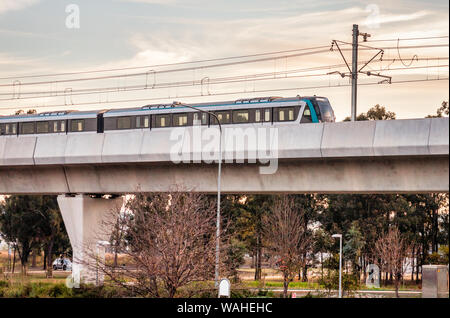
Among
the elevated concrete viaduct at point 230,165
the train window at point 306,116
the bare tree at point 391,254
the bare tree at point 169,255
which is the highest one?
the train window at point 306,116

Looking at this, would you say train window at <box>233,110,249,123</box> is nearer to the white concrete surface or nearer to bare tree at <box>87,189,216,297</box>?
bare tree at <box>87,189,216,297</box>

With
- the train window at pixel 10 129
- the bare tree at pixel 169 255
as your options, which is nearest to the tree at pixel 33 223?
the train window at pixel 10 129

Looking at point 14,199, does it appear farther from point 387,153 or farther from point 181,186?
point 387,153

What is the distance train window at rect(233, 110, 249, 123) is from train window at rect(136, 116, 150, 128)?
21.7 ft

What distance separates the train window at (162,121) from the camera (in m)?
46.4

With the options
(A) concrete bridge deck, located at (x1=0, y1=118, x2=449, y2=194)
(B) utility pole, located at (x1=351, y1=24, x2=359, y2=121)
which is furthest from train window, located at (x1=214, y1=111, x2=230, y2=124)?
(A) concrete bridge deck, located at (x1=0, y1=118, x2=449, y2=194)

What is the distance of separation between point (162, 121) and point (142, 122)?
1556mm

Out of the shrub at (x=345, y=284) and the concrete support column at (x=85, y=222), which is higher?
the concrete support column at (x=85, y=222)

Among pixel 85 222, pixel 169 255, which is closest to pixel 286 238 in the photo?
pixel 85 222

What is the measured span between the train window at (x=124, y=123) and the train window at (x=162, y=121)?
2.21m

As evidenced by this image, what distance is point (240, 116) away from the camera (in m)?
43.4

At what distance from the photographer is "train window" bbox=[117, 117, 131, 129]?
158ft

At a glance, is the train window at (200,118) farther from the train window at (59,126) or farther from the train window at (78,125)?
the train window at (59,126)
